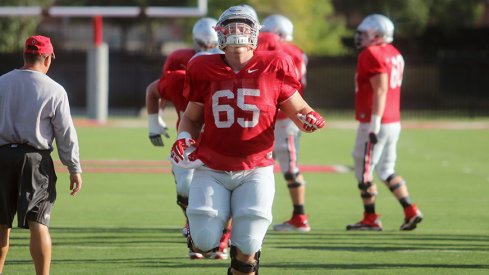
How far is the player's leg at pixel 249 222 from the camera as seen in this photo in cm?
682

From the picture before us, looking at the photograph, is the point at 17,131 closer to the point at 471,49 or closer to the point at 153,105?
the point at 153,105

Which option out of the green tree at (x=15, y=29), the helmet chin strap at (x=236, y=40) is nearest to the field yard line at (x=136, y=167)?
the helmet chin strap at (x=236, y=40)

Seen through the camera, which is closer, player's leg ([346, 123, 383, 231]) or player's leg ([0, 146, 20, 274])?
player's leg ([0, 146, 20, 274])

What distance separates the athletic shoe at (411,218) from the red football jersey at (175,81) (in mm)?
2758

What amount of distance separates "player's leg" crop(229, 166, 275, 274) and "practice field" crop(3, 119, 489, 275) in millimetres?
1740

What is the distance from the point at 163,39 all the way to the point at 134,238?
140 feet

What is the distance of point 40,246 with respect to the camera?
24.1 ft

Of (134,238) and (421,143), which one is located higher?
(134,238)

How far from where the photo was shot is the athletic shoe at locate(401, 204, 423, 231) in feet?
36.2

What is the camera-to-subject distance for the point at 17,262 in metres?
8.97

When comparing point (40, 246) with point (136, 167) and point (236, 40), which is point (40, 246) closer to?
point (236, 40)

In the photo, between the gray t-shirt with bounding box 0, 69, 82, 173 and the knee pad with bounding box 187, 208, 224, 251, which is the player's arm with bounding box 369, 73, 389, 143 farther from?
the knee pad with bounding box 187, 208, 224, 251

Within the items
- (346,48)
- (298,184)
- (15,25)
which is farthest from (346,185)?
(346,48)

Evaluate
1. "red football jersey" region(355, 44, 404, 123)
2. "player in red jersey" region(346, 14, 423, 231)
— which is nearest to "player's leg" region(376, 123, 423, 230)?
"player in red jersey" region(346, 14, 423, 231)
